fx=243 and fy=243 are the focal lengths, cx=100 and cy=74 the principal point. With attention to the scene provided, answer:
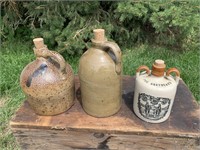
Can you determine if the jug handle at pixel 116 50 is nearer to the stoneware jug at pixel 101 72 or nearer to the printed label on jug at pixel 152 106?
the stoneware jug at pixel 101 72

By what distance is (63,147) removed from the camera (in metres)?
1.23

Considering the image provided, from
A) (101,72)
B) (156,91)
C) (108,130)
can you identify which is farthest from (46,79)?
(156,91)

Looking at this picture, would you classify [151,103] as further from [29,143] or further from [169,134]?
[29,143]

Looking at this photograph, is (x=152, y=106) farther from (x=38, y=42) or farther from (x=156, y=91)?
(x=38, y=42)

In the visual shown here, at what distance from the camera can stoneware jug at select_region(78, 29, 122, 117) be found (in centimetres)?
99

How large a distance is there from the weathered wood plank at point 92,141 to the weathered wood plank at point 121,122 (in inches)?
1.6

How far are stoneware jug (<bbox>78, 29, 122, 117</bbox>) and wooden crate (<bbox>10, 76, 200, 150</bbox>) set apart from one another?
0.11 meters

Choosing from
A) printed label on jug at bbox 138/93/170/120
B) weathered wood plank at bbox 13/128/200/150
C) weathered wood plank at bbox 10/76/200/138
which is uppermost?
printed label on jug at bbox 138/93/170/120

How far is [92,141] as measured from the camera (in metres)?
1.17

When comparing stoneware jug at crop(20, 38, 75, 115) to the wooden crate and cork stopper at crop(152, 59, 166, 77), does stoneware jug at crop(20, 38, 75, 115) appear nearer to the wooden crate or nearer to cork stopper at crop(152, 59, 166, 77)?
the wooden crate

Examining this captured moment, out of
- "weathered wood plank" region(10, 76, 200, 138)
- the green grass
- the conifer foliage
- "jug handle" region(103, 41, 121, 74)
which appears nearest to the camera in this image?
"jug handle" region(103, 41, 121, 74)

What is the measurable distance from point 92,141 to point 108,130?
A: 0.43 feet

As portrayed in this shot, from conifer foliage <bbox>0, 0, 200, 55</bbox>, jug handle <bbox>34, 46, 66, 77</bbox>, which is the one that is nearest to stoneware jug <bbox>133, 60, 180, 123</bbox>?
jug handle <bbox>34, 46, 66, 77</bbox>

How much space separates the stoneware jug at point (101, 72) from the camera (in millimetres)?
993
